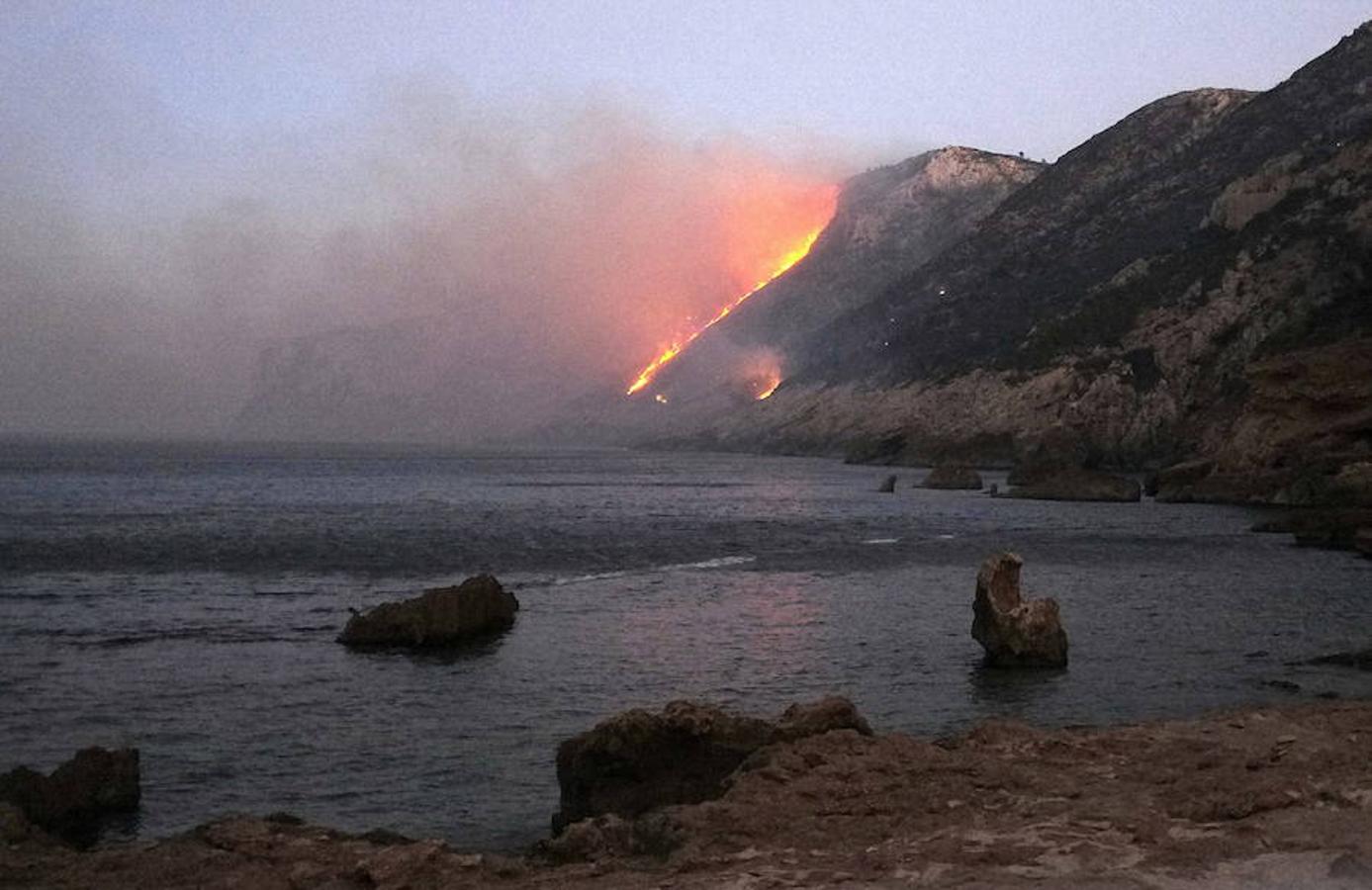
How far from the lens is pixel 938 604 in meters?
36.5

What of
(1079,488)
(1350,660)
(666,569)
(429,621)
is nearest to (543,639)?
(429,621)

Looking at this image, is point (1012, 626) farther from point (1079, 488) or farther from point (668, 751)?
point (1079, 488)

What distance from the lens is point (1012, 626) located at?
2625 cm

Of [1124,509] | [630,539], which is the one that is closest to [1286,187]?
[1124,509]

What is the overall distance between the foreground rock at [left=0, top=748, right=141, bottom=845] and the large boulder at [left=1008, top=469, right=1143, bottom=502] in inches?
3008

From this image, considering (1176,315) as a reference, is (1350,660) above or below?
below

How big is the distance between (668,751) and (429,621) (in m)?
15.1

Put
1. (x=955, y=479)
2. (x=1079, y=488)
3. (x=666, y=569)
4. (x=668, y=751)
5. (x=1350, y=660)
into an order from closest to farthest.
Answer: (x=668, y=751)
(x=1350, y=660)
(x=666, y=569)
(x=1079, y=488)
(x=955, y=479)

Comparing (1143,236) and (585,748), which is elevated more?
(1143,236)

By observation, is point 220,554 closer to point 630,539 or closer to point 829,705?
point 630,539

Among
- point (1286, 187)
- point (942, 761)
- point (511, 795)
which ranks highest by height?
point (1286, 187)

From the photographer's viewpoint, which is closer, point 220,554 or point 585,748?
point 585,748

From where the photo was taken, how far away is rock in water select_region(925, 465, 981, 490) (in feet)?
337

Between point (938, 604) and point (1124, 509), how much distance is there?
45.2 meters
